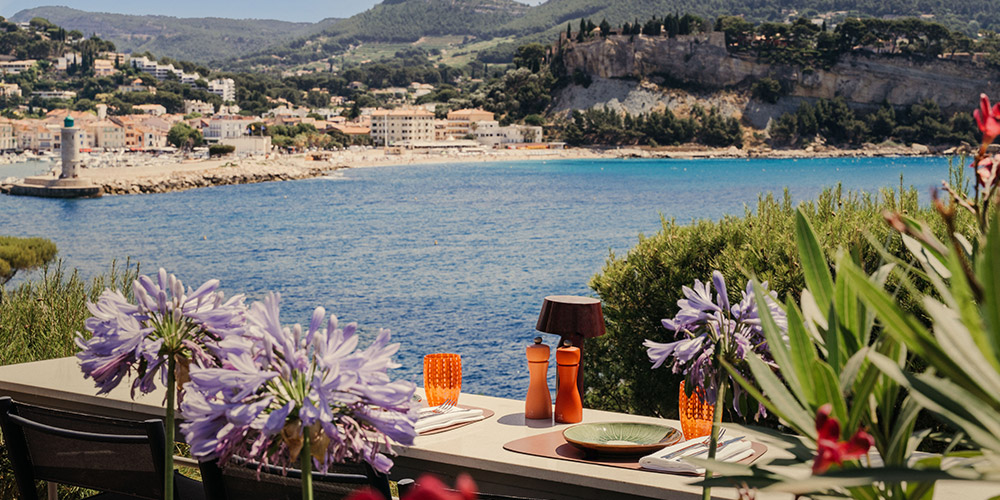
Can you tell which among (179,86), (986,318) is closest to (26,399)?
(986,318)

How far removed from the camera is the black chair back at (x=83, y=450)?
→ 6.91 feet

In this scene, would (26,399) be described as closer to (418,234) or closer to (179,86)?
(418,234)

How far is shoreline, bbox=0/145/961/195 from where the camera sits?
5150 centimetres

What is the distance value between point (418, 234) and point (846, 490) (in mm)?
33054

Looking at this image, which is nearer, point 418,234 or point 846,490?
point 846,490

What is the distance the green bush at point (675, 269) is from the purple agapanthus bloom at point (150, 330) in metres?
3.19

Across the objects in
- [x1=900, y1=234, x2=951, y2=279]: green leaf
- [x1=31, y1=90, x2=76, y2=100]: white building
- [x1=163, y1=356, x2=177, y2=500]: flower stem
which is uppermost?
[x1=31, y1=90, x2=76, y2=100]: white building

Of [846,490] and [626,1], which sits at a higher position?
[626,1]

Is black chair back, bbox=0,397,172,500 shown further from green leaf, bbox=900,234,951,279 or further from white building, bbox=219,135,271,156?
white building, bbox=219,135,271,156

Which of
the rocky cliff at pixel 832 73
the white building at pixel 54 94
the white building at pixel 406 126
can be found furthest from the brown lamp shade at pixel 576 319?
the white building at pixel 54 94

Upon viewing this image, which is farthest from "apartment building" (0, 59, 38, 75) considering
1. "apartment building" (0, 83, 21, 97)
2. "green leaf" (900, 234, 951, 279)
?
"green leaf" (900, 234, 951, 279)

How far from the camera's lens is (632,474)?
2262 mm

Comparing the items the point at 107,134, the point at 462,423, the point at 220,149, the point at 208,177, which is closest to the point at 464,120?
the point at 220,149

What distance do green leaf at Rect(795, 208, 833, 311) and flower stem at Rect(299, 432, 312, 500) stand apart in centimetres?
54
